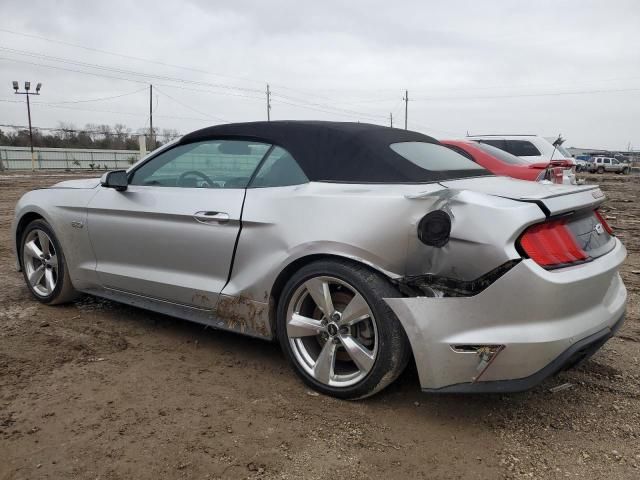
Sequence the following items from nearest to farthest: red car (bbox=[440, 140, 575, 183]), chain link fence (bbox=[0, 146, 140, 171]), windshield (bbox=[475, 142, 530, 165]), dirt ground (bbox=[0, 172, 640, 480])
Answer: dirt ground (bbox=[0, 172, 640, 480])
red car (bbox=[440, 140, 575, 183])
windshield (bbox=[475, 142, 530, 165])
chain link fence (bbox=[0, 146, 140, 171])

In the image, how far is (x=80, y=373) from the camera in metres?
3.10

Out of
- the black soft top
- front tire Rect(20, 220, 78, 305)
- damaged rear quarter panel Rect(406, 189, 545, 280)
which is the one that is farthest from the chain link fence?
damaged rear quarter panel Rect(406, 189, 545, 280)

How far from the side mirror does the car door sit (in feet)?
0.13

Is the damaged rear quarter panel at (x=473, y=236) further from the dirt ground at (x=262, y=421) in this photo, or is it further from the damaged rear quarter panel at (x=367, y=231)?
the dirt ground at (x=262, y=421)

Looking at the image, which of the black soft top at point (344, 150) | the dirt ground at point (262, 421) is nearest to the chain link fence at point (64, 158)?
the dirt ground at point (262, 421)

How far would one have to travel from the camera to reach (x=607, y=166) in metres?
44.3

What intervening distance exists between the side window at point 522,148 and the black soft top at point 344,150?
916 centimetres

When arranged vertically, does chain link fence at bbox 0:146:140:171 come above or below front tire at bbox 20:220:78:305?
above

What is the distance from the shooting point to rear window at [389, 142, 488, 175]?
301 cm

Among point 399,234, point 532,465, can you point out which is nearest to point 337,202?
point 399,234

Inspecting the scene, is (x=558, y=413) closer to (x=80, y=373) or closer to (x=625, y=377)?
(x=625, y=377)

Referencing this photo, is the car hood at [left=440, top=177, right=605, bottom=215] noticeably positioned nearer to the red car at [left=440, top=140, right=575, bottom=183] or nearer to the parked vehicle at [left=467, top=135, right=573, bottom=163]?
the red car at [left=440, top=140, right=575, bottom=183]

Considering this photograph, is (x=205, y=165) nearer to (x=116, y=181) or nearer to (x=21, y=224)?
(x=116, y=181)

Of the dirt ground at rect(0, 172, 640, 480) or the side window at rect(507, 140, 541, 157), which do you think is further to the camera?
the side window at rect(507, 140, 541, 157)
